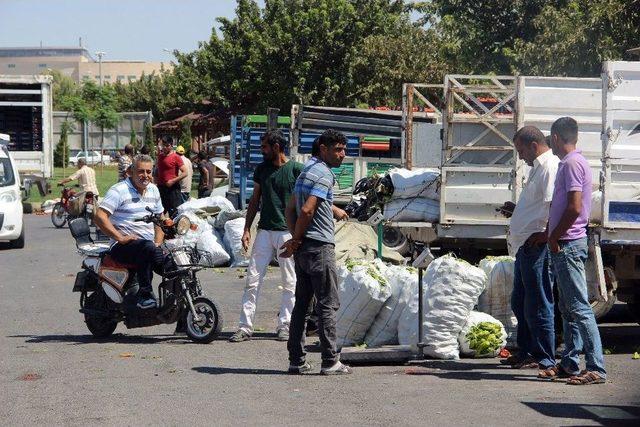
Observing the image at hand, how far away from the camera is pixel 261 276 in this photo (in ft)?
36.4

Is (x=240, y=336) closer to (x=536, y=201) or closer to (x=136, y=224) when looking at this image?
(x=136, y=224)

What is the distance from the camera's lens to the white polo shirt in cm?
908

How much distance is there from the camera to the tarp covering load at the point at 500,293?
10586 millimetres

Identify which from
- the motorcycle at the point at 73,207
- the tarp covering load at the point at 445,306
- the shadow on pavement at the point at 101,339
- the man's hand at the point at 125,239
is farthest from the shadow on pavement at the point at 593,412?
the motorcycle at the point at 73,207

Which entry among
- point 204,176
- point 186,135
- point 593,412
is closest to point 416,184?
point 593,412

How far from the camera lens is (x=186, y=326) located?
11.1 metres

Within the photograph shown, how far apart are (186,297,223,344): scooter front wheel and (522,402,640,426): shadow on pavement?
3792mm

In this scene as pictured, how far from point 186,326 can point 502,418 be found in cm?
444

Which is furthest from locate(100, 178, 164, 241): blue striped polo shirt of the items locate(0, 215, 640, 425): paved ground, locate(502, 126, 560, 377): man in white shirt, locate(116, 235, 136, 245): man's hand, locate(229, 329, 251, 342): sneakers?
locate(502, 126, 560, 377): man in white shirt

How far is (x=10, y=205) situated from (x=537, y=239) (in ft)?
48.8

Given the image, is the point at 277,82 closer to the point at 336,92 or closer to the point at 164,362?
the point at 336,92

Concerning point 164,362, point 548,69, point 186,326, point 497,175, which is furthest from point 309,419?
point 548,69

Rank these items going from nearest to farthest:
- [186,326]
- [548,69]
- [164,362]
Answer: [164,362] → [186,326] → [548,69]

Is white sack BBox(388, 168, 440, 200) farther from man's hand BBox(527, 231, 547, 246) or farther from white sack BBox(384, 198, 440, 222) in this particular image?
man's hand BBox(527, 231, 547, 246)
